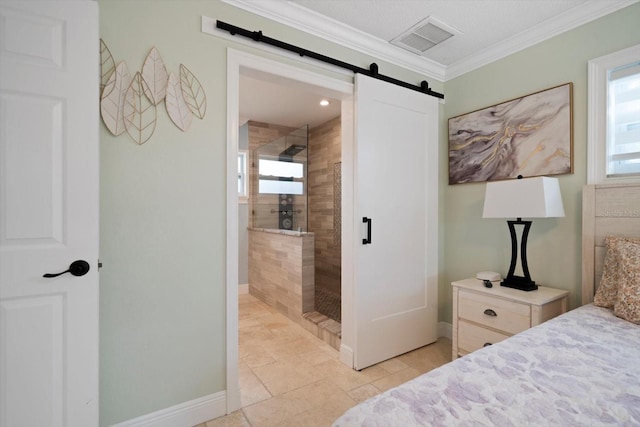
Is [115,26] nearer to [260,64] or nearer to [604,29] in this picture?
[260,64]

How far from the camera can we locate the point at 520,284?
2.17m

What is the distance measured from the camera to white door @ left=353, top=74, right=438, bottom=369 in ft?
7.82

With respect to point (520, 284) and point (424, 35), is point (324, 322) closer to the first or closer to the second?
point (520, 284)

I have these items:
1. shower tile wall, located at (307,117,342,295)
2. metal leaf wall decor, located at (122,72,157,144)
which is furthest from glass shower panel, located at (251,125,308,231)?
metal leaf wall decor, located at (122,72,157,144)

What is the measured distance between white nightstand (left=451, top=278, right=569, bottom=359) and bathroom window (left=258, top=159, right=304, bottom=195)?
8.77 feet

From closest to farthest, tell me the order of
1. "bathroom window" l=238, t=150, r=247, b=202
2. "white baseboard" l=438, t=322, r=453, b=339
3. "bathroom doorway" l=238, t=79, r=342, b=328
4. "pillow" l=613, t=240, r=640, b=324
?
"pillow" l=613, t=240, r=640, b=324 < "white baseboard" l=438, t=322, r=453, b=339 < "bathroom doorway" l=238, t=79, r=342, b=328 < "bathroom window" l=238, t=150, r=247, b=202

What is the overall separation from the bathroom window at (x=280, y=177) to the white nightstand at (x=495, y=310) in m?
2.67

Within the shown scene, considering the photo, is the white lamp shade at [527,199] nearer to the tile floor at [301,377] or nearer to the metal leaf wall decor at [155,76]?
the tile floor at [301,377]

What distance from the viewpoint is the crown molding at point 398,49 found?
1945 millimetres

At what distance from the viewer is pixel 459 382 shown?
0.97 m

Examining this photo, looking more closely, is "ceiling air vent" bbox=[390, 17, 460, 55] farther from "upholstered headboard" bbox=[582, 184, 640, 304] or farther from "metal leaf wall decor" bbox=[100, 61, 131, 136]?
"metal leaf wall decor" bbox=[100, 61, 131, 136]

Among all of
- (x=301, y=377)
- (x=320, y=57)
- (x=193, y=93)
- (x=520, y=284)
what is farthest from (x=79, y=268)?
(x=520, y=284)

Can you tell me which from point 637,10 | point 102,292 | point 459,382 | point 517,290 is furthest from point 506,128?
point 102,292

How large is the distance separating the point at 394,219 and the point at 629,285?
1.43 meters
